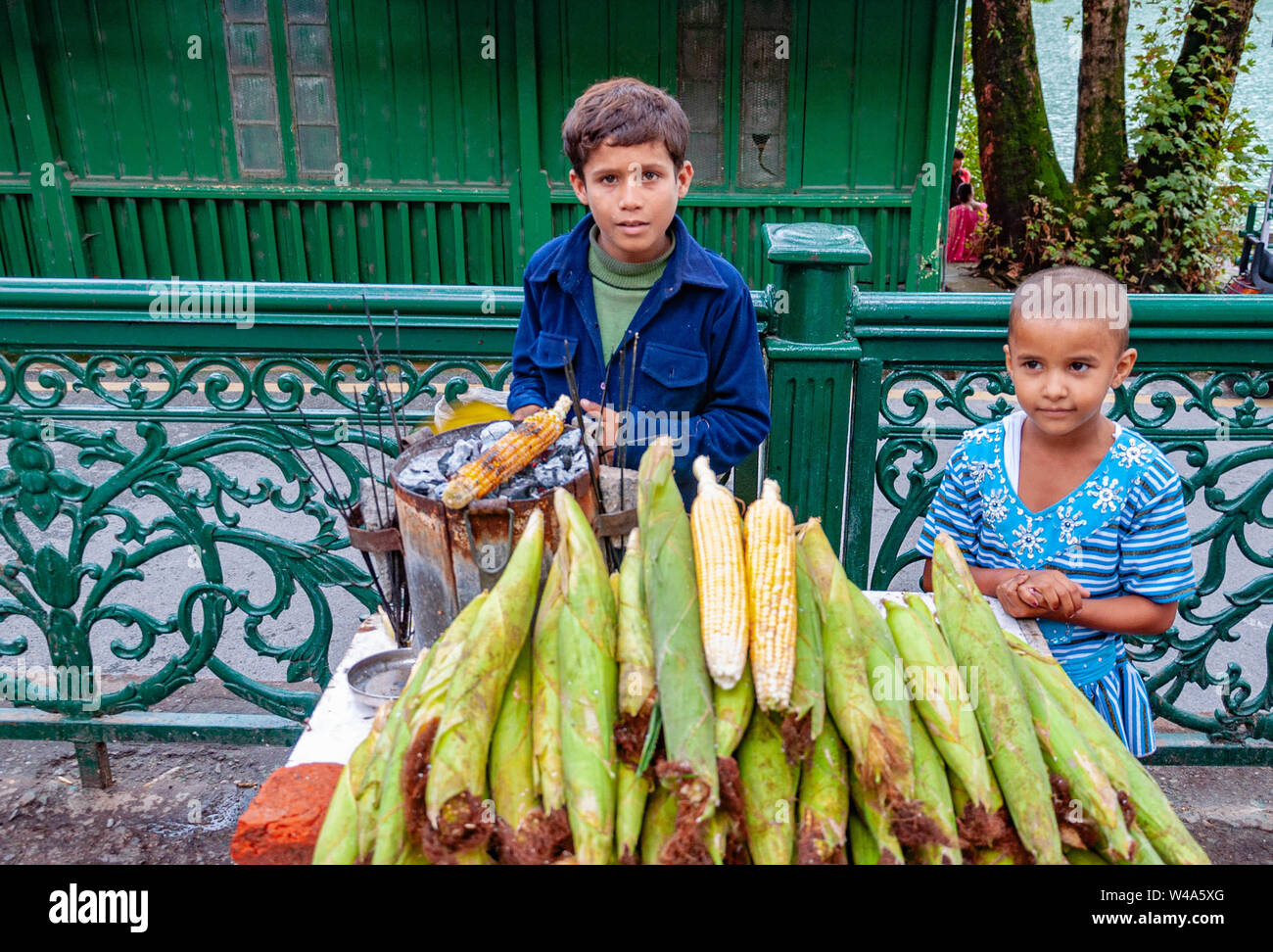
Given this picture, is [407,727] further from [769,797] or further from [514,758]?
[769,797]

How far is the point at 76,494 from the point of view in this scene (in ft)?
10.7

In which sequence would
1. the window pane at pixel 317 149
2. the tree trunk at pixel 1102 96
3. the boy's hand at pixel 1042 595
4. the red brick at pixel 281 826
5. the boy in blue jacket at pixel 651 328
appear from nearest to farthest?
the red brick at pixel 281 826 → the boy's hand at pixel 1042 595 → the boy in blue jacket at pixel 651 328 → the window pane at pixel 317 149 → the tree trunk at pixel 1102 96

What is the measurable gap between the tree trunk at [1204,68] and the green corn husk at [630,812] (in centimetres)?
1114

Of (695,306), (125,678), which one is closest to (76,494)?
(125,678)

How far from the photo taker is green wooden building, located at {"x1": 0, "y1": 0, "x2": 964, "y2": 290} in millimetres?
9258

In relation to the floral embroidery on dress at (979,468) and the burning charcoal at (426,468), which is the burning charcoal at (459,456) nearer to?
the burning charcoal at (426,468)

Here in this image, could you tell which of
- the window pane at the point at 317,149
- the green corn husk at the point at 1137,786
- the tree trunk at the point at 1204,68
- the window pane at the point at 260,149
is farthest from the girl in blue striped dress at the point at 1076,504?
the tree trunk at the point at 1204,68

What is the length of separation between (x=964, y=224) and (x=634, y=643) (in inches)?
509

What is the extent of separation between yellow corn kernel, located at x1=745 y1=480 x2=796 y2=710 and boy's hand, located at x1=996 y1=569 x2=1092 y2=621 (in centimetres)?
89

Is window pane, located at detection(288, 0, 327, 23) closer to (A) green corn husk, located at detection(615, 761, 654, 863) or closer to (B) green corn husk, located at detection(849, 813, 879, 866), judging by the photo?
(A) green corn husk, located at detection(615, 761, 654, 863)

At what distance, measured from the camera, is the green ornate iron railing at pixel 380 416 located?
9.75 feet

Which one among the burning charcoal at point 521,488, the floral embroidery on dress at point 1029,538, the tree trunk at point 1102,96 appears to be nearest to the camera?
the burning charcoal at point 521,488

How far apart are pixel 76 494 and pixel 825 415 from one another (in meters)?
2.49

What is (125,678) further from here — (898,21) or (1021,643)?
(898,21)
